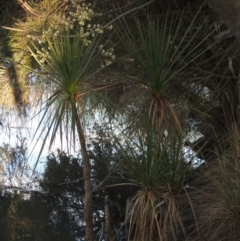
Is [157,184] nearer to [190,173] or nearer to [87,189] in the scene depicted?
[190,173]

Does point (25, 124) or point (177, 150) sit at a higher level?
point (25, 124)

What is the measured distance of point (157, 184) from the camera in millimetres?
3842

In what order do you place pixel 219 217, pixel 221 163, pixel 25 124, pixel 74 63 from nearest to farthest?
pixel 74 63, pixel 219 217, pixel 221 163, pixel 25 124

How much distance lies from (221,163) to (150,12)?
6.21 ft

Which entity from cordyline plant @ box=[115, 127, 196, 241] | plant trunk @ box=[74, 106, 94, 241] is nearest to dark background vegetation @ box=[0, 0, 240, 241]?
cordyline plant @ box=[115, 127, 196, 241]

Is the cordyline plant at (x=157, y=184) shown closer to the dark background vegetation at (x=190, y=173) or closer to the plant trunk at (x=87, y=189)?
the dark background vegetation at (x=190, y=173)

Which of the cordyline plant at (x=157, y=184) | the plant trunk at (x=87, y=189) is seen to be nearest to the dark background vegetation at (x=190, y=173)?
the cordyline plant at (x=157, y=184)

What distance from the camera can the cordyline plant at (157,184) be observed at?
3.77 meters

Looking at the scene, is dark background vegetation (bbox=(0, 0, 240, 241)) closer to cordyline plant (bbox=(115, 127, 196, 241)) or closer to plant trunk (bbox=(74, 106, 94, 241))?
cordyline plant (bbox=(115, 127, 196, 241))

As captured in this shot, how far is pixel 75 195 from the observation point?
754 centimetres

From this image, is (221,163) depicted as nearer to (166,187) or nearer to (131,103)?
(166,187)

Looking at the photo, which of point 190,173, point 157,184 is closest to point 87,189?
point 157,184

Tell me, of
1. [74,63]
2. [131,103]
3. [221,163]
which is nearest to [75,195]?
[131,103]

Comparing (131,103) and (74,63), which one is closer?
(74,63)
